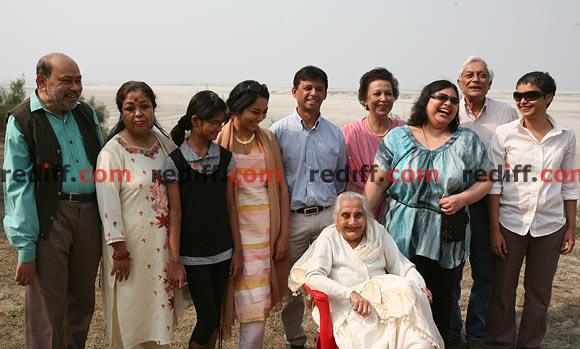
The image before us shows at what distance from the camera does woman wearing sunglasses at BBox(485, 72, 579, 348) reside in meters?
3.40

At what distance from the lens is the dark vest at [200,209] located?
121 inches

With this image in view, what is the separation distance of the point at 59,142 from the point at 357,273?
206 centimetres

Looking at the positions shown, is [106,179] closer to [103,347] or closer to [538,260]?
[103,347]

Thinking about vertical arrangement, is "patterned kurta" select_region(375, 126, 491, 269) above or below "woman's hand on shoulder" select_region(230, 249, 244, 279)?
above

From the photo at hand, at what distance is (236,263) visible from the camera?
3.29 metres

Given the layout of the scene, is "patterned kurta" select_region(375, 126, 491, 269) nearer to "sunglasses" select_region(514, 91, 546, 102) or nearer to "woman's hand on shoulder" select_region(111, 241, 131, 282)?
"sunglasses" select_region(514, 91, 546, 102)

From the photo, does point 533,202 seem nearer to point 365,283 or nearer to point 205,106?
point 365,283

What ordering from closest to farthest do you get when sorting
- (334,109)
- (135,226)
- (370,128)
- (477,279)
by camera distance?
(135,226) → (370,128) → (477,279) → (334,109)

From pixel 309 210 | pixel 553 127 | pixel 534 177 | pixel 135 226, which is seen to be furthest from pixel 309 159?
pixel 553 127

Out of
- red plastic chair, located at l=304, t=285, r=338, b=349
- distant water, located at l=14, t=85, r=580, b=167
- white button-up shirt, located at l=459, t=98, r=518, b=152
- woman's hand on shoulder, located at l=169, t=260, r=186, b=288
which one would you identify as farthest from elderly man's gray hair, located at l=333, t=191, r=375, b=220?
distant water, located at l=14, t=85, r=580, b=167

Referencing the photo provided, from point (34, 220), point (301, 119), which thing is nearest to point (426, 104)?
point (301, 119)

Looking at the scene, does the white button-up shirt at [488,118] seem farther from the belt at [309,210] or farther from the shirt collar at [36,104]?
the shirt collar at [36,104]

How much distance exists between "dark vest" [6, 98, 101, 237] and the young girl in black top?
666mm

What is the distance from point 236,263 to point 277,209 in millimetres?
466
